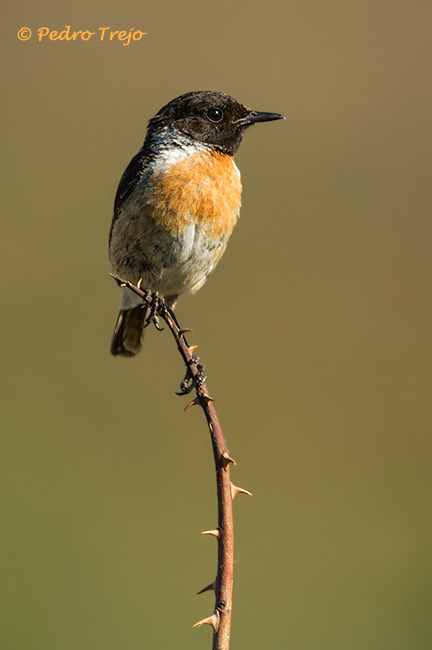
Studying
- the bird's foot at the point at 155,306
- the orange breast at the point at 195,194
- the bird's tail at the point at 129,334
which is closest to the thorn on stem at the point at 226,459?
the bird's foot at the point at 155,306

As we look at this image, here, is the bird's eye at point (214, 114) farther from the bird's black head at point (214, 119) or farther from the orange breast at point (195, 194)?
the orange breast at point (195, 194)

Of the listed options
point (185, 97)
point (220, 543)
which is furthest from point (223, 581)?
point (185, 97)

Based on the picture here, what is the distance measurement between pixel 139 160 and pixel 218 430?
2.41 metres

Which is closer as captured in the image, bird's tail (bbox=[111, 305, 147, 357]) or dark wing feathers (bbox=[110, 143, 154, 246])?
dark wing feathers (bbox=[110, 143, 154, 246])

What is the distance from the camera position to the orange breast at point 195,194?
3.30m

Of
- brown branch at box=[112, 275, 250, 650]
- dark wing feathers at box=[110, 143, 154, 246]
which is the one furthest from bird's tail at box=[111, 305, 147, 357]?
brown branch at box=[112, 275, 250, 650]

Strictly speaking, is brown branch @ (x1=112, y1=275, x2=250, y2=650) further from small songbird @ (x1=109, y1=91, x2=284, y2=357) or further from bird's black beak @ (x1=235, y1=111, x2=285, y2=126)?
bird's black beak @ (x1=235, y1=111, x2=285, y2=126)

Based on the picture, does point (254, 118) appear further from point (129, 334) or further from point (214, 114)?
point (129, 334)

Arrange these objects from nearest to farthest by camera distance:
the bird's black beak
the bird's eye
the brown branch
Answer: the brown branch
the bird's black beak
the bird's eye

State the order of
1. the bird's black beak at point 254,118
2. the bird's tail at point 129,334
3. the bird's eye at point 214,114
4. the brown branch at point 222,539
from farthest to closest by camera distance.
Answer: the bird's tail at point 129,334
the bird's eye at point 214,114
the bird's black beak at point 254,118
the brown branch at point 222,539

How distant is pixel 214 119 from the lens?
141 inches

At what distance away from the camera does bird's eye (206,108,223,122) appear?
356 cm

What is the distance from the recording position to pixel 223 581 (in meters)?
1.36

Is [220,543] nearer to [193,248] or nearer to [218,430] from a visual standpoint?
[218,430]
